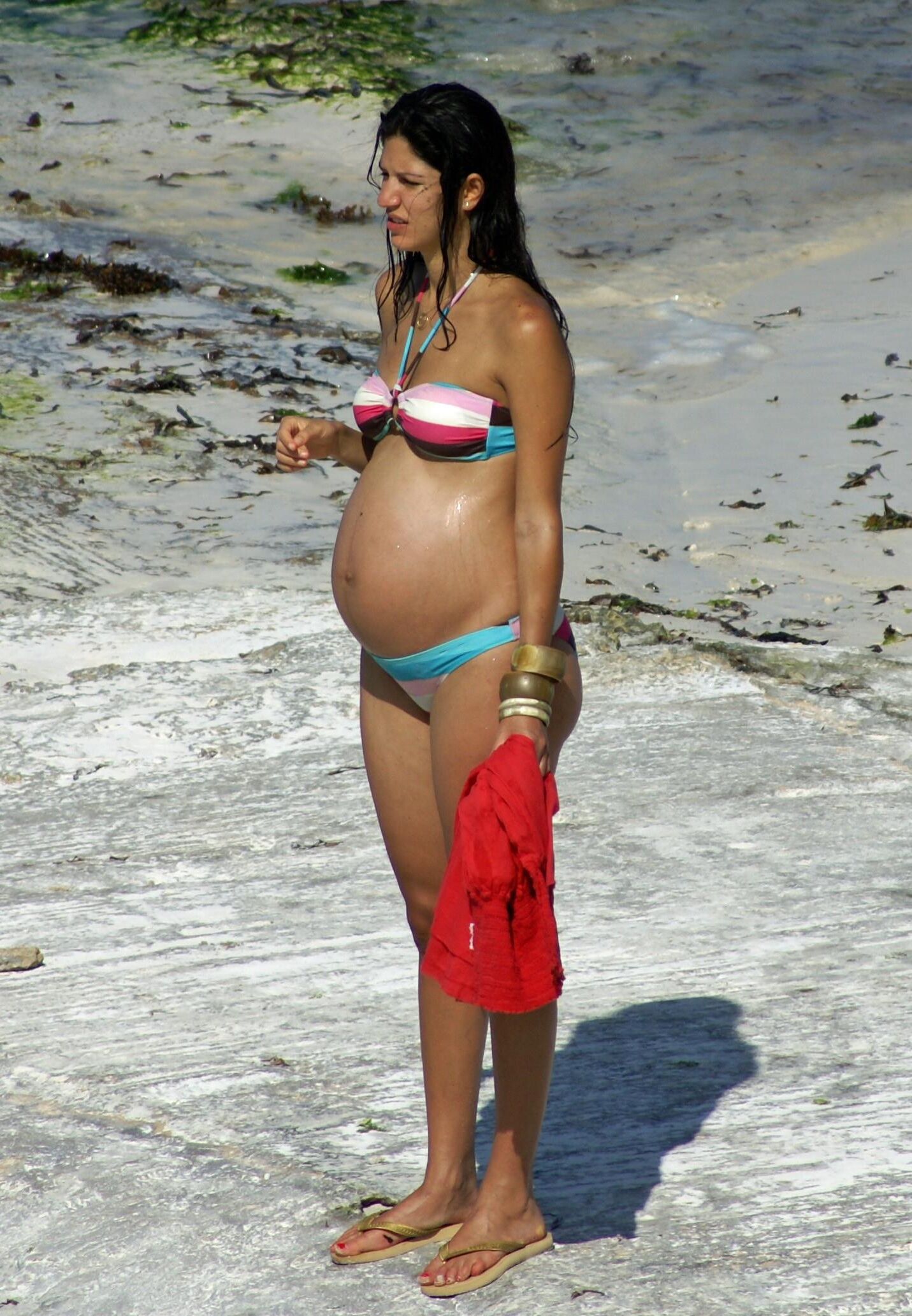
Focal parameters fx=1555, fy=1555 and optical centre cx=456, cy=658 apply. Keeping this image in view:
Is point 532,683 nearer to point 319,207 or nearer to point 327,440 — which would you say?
point 327,440

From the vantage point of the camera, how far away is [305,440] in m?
A: 3.07

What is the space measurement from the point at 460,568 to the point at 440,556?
43 mm

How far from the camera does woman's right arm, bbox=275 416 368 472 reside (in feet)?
10.1

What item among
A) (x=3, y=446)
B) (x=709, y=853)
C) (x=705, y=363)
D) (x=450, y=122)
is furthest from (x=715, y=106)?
(x=450, y=122)

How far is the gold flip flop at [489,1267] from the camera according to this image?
2711 mm

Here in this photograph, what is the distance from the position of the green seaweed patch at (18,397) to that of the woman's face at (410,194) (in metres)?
6.62

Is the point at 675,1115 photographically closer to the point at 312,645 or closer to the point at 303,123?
the point at 312,645

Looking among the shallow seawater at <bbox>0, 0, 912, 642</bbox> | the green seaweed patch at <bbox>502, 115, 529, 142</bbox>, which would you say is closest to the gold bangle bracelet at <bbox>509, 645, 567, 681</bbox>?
the shallow seawater at <bbox>0, 0, 912, 642</bbox>

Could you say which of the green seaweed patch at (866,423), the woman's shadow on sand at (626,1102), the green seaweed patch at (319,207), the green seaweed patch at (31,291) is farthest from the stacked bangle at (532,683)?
the green seaweed patch at (319,207)

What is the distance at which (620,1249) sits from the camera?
2873mm

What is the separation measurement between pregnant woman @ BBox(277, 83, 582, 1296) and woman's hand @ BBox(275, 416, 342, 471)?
22 centimetres

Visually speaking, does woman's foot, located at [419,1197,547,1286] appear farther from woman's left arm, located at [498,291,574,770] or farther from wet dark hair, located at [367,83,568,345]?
wet dark hair, located at [367,83,568,345]

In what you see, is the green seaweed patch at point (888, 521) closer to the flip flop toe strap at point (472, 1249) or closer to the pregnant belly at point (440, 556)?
the pregnant belly at point (440, 556)

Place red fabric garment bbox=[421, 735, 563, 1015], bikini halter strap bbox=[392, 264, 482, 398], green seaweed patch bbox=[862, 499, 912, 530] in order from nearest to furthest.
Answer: red fabric garment bbox=[421, 735, 563, 1015], bikini halter strap bbox=[392, 264, 482, 398], green seaweed patch bbox=[862, 499, 912, 530]
